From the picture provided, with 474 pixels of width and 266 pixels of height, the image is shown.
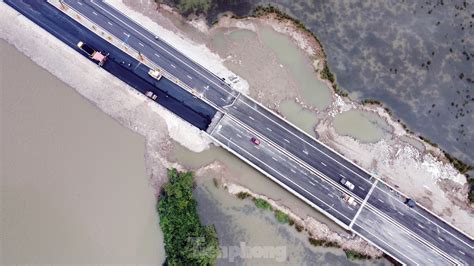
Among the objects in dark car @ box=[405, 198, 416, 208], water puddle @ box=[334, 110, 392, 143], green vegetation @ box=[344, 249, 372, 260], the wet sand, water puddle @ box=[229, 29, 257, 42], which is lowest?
the wet sand

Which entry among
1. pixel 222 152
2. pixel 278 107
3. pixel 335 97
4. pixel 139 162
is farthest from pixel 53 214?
pixel 335 97

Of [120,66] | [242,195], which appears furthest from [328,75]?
[120,66]

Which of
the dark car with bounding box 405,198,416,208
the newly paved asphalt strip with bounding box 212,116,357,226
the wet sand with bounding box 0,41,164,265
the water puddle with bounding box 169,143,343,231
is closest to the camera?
the dark car with bounding box 405,198,416,208

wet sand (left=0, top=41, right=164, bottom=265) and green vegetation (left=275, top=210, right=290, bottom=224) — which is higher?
green vegetation (left=275, top=210, right=290, bottom=224)

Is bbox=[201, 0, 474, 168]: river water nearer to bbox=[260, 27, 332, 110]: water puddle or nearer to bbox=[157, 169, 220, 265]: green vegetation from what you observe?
bbox=[260, 27, 332, 110]: water puddle

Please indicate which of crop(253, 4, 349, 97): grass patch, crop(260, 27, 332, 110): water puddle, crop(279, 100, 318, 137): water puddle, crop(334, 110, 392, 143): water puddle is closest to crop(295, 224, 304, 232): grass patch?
crop(279, 100, 318, 137): water puddle

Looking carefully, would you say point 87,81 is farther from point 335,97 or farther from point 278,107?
point 335,97
